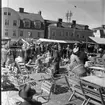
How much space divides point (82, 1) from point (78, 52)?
3.57 ft

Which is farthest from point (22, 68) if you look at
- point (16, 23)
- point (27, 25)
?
point (16, 23)

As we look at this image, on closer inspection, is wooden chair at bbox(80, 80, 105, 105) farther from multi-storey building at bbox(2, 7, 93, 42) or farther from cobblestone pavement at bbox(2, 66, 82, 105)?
multi-storey building at bbox(2, 7, 93, 42)

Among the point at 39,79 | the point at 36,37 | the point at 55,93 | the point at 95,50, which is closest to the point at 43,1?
the point at 39,79

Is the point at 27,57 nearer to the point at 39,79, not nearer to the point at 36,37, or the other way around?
the point at 36,37

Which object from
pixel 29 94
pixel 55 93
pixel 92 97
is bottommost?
pixel 55 93

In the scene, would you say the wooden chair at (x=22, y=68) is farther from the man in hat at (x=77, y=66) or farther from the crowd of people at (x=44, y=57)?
the man in hat at (x=77, y=66)

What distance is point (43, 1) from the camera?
6.82ft

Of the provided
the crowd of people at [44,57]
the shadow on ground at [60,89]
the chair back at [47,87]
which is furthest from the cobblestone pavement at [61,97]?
the crowd of people at [44,57]

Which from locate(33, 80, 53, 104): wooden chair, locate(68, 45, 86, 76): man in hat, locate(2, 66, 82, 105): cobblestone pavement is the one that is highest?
locate(68, 45, 86, 76): man in hat

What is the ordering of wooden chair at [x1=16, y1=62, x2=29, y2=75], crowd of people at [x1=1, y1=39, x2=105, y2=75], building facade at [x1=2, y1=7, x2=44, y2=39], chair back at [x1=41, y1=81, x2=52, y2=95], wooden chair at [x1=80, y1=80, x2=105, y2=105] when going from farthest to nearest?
wooden chair at [x1=16, y1=62, x2=29, y2=75]
crowd of people at [x1=1, y1=39, x2=105, y2=75]
chair back at [x1=41, y1=81, x2=52, y2=95]
wooden chair at [x1=80, y1=80, x2=105, y2=105]
building facade at [x1=2, y1=7, x2=44, y2=39]

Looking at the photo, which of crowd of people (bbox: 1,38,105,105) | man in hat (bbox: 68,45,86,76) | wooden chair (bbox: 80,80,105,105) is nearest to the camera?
crowd of people (bbox: 1,38,105,105)

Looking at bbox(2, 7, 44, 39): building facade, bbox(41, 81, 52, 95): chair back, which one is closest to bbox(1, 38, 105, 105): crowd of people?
bbox(2, 7, 44, 39): building facade

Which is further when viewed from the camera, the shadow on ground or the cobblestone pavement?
the shadow on ground

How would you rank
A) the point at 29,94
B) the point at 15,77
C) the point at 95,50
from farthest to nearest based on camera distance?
the point at 95,50 < the point at 15,77 < the point at 29,94
